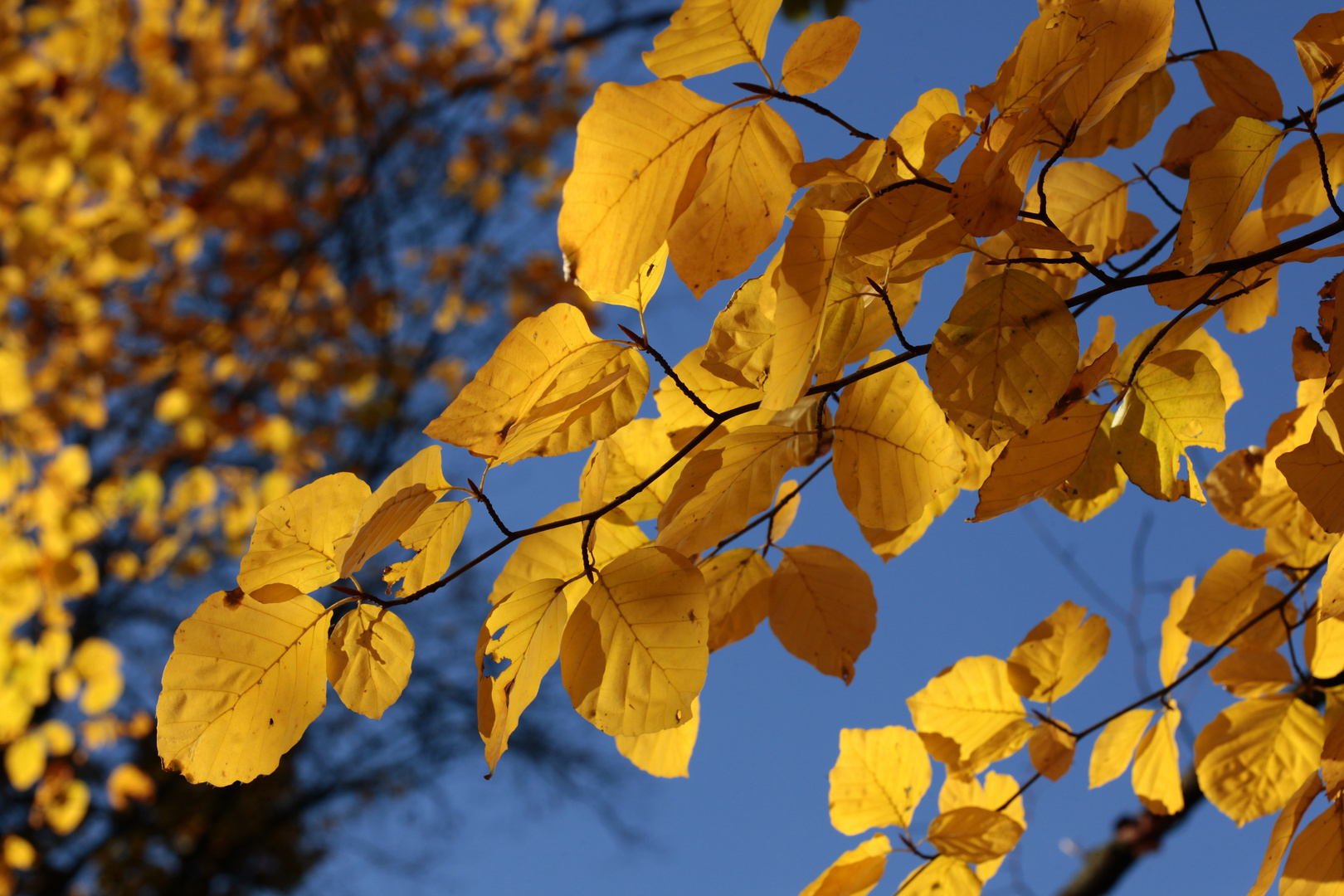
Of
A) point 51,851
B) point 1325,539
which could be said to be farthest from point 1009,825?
point 51,851

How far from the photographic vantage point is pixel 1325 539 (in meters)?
A: 0.53

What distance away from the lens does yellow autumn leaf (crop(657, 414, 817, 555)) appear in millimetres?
347

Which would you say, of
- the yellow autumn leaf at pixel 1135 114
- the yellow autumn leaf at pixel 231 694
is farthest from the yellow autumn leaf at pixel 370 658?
the yellow autumn leaf at pixel 1135 114

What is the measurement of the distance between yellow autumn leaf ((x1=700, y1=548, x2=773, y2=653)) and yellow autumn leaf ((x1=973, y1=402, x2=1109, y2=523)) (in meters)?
0.16

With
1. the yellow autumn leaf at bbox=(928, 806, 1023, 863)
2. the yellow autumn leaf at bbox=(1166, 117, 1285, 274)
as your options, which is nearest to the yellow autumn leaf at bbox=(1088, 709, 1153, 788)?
the yellow autumn leaf at bbox=(928, 806, 1023, 863)

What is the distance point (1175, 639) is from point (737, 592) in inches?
13.4

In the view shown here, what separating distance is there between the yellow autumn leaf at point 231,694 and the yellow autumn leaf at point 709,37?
0.92ft

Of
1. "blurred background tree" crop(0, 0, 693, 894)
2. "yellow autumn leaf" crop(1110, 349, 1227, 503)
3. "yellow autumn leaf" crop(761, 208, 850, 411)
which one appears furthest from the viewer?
"blurred background tree" crop(0, 0, 693, 894)

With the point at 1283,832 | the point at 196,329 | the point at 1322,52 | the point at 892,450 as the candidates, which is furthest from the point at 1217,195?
the point at 196,329

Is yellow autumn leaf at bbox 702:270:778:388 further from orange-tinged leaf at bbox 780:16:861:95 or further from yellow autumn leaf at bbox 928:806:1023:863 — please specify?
yellow autumn leaf at bbox 928:806:1023:863

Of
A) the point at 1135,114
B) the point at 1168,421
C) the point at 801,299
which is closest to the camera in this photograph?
the point at 801,299

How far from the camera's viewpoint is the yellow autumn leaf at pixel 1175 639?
1.85ft

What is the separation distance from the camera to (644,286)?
39cm

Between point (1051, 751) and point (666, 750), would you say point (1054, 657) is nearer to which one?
point (1051, 751)
